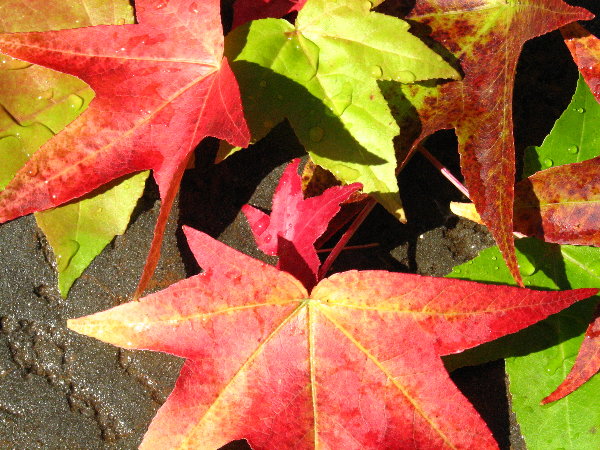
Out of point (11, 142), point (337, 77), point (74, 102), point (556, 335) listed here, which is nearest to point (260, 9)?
point (337, 77)

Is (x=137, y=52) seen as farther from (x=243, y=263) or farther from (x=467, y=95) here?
(x=467, y=95)

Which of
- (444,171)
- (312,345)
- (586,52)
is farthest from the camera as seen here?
(444,171)

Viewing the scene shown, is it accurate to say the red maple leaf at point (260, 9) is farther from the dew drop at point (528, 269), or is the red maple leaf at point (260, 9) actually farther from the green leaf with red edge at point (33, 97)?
the dew drop at point (528, 269)

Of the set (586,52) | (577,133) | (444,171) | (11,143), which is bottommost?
(11,143)

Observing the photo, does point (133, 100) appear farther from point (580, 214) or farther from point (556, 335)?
point (556, 335)

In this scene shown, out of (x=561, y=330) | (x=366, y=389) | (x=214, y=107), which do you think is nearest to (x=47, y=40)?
(x=214, y=107)

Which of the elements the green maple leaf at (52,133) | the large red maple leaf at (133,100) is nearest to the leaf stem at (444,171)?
the large red maple leaf at (133,100)
